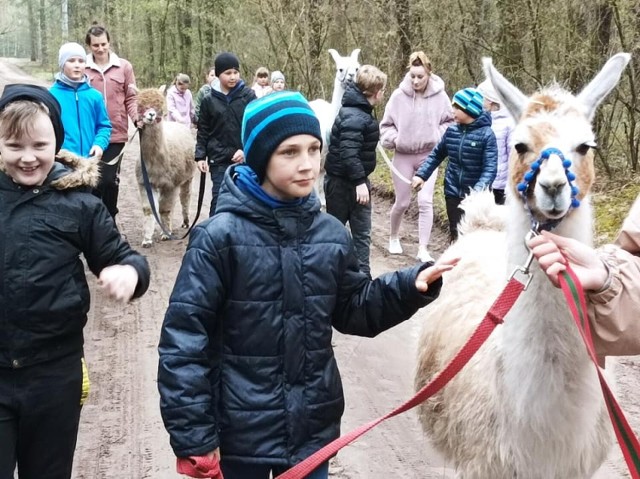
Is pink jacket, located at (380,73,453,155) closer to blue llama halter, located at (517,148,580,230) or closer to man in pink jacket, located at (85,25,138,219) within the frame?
man in pink jacket, located at (85,25,138,219)

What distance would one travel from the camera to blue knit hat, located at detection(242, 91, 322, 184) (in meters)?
2.22

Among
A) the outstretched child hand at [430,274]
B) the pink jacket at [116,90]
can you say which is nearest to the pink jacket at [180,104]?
the pink jacket at [116,90]

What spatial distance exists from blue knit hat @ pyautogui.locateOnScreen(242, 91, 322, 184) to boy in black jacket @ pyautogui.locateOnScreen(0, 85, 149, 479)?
557 mm

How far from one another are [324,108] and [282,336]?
8.32 metres

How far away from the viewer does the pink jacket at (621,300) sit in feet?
6.02

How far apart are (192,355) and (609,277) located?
1164 mm

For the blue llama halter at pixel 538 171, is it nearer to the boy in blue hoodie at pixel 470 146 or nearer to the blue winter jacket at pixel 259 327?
the blue winter jacket at pixel 259 327

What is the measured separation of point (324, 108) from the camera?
10.2m

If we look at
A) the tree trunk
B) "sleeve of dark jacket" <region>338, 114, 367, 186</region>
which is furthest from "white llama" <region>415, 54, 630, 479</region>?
the tree trunk

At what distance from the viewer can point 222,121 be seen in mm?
7305

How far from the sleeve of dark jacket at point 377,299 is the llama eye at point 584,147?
0.60m

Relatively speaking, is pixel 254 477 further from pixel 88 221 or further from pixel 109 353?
pixel 109 353

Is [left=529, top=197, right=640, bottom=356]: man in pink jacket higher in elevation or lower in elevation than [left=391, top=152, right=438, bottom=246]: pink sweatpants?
higher

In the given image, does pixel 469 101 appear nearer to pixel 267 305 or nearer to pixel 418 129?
pixel 418 129
